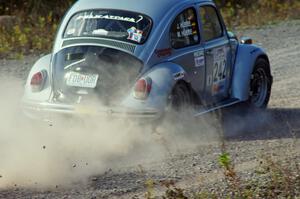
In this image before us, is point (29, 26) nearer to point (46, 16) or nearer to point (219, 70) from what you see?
point (46, 16)

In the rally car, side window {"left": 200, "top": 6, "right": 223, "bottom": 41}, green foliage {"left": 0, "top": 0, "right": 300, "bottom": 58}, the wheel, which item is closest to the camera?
the rally car

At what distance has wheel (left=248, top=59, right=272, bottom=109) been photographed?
1236cm

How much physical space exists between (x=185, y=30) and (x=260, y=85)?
1796mm

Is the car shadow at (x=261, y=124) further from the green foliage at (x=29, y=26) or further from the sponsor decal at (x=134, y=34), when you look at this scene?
the green foliage at (x=29, y=26)

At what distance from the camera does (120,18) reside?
1101 centimetres

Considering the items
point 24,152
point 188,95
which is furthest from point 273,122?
point 24,152

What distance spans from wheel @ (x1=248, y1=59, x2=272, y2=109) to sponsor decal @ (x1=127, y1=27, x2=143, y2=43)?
2183 mm

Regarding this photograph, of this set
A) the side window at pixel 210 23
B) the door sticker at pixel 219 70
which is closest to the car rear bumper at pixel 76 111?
the door sticker at pixel 219 70

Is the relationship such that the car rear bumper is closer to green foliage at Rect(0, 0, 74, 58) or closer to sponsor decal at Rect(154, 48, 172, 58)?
sponsor decal at Rect(154, 48, 172, 58)

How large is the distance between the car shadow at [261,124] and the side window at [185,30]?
1.21 m

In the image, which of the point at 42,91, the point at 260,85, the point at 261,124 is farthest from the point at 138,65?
the point at 260,85

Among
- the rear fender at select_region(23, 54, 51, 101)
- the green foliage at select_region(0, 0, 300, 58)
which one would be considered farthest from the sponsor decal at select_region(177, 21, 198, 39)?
the green foliage at select_region(0, 0, 300, 58)

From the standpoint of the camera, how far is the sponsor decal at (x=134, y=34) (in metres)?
10.8

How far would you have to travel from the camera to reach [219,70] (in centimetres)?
1171
